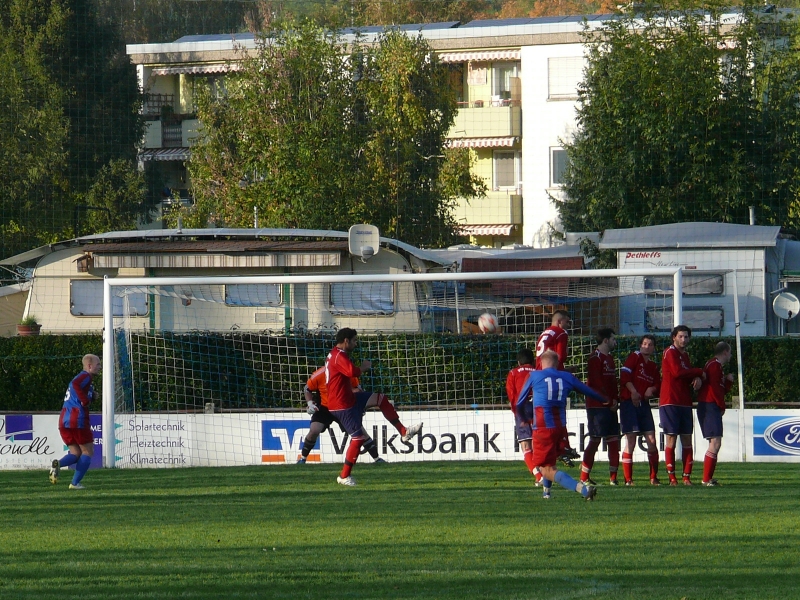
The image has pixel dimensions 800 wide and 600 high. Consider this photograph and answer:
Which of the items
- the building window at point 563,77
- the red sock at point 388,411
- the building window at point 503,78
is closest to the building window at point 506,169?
the building window at point 503,78

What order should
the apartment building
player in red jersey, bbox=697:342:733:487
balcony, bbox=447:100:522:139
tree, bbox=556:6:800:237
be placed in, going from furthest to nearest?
balcony, bbox=447:100:522:139
the apartment building
tree, bbox=556:6:800:237
player in red jersey, bbox=697:342:733:487

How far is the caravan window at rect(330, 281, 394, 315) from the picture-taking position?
826 inches

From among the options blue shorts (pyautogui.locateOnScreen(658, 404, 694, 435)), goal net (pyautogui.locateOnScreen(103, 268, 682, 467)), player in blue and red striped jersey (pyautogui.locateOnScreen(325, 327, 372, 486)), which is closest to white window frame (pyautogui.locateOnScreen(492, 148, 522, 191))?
goal net (pyautogui.locateOnScreen(103, 268, 682, 467))

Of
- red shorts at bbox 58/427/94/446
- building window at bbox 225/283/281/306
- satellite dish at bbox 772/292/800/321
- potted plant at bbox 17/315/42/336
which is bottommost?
red shorts at bbox 58/427/94/446

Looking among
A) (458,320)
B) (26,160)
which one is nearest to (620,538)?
(458,320)

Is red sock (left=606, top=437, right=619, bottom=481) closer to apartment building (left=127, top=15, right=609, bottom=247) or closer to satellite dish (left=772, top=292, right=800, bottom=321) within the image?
satellite dish (left=772, top=292, right=800, bottom=321)

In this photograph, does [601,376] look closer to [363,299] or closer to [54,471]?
[54,471]

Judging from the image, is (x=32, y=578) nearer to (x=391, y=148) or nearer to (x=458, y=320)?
(x=458, y=320)

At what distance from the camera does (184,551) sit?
8.93m

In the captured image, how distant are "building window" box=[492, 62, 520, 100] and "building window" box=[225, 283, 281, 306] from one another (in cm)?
2717

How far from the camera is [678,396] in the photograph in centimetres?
1332

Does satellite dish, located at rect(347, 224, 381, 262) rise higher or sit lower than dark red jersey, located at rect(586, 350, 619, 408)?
higher

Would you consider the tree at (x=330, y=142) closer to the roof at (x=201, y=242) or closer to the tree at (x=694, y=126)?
the tree at (x=694, y=126)

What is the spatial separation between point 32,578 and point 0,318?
2216 cm
